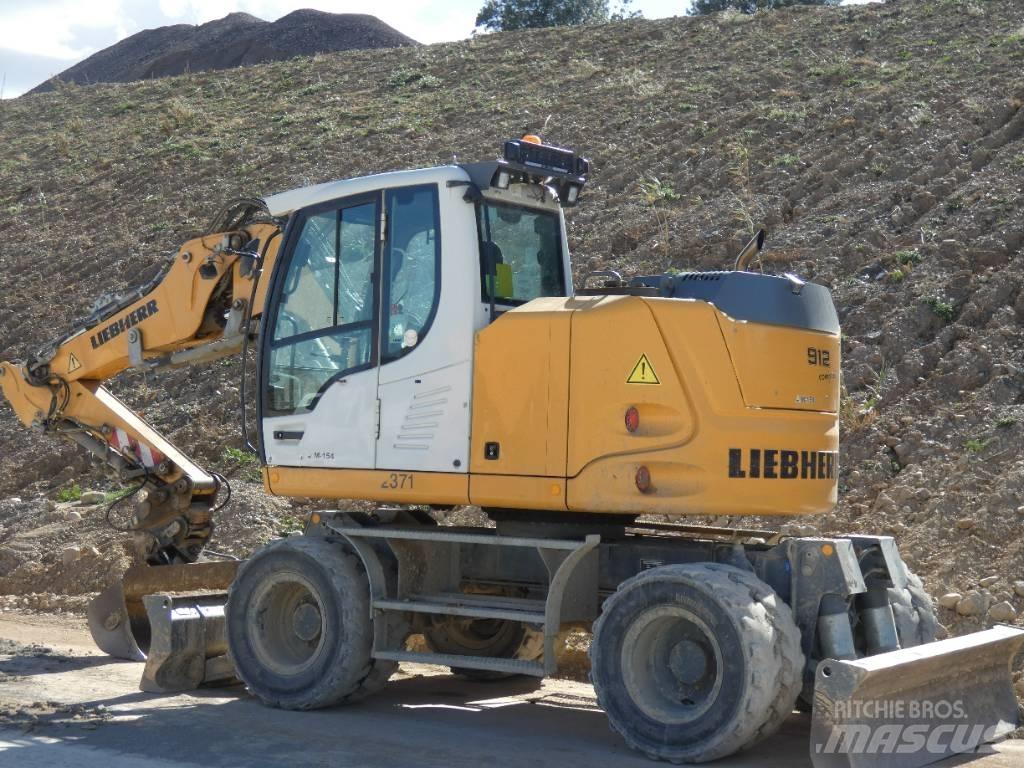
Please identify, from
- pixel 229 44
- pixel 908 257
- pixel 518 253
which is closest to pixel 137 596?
pixel 518 253

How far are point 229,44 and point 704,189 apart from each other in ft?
127

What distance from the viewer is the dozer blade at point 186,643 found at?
28.8 feet

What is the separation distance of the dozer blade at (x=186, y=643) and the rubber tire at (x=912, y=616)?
4.33 m

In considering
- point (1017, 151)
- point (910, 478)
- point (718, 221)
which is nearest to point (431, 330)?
point (910, 478)

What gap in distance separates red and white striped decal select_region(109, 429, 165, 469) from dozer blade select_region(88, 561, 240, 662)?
798 millimetres

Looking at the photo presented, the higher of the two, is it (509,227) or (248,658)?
(509,227)

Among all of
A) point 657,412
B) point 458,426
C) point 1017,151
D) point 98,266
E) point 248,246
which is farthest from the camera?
point 98,266

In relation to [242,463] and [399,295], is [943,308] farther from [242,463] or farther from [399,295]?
[242,463]

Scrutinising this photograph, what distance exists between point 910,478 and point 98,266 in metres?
14.6

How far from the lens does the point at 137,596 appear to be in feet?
32.1

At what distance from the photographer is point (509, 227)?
27.4ft

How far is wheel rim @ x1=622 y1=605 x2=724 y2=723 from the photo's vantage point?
702 cm

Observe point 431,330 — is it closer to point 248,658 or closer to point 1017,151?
point 248,658

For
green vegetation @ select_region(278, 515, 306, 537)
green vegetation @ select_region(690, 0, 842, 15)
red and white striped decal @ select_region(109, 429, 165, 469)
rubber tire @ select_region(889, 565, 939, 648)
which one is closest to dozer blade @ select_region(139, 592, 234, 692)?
red and white striped decal @ select_region(109, 429, 165, 469)
